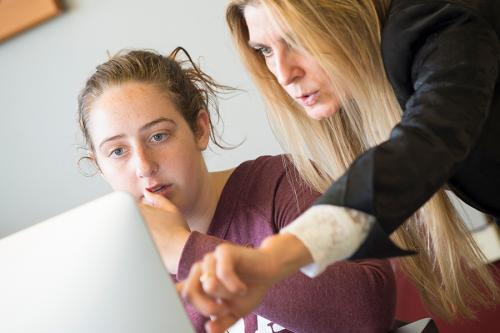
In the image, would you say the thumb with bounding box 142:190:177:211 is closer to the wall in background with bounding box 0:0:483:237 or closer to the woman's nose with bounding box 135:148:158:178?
the woman's nose with bounding box 135:148:158:178

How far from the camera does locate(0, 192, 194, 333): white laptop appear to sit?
0.61 m

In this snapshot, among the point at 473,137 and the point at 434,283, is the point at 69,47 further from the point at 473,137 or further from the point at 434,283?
the point at 473,137

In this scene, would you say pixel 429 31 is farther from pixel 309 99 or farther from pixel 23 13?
pixel 23 13

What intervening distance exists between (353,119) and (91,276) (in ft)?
1.89

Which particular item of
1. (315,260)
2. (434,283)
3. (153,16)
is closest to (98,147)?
(434,283)

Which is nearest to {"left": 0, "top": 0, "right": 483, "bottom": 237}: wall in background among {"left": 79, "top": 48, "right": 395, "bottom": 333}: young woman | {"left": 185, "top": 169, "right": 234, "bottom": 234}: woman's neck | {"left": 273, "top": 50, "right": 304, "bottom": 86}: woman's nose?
{"left": 79, "top": 48, "right": 395, "bottom": 333}: young woman

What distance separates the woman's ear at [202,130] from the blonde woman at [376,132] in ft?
0.45

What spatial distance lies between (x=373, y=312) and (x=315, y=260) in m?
0.47

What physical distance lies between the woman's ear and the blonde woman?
137 millimetres

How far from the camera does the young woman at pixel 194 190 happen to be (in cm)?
99

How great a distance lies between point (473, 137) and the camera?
0.62 metres

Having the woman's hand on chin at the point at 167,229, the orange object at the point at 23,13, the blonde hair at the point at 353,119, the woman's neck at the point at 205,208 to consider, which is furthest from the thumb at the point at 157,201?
the orange object at the point at 23,13

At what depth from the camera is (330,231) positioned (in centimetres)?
57

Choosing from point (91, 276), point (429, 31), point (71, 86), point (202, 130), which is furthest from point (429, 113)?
point (71, 86)
